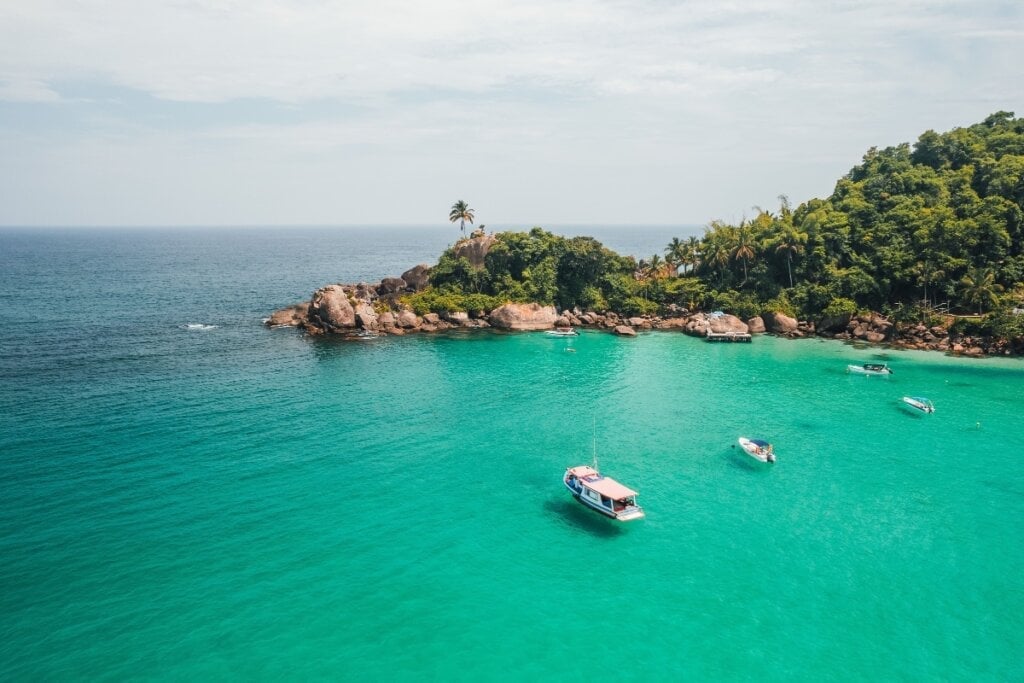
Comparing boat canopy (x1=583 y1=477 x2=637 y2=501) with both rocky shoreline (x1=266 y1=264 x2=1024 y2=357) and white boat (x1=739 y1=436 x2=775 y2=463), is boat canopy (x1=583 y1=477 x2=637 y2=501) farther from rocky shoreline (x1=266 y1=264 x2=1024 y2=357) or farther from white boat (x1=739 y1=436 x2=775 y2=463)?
rocky shoreline (x1=266 y1=264 x2=1024 y2=357)

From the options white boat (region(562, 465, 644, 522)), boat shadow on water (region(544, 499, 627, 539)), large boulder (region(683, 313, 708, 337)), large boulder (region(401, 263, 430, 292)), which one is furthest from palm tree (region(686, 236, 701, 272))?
boat shadow on water (region(544, 499, 627, 539))

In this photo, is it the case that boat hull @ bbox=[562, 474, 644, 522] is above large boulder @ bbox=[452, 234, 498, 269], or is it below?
below

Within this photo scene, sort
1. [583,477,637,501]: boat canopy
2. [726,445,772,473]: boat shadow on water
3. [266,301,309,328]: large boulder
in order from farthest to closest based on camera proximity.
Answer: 1. [266,301,309,328]: large boulder
2. [726,445,772,473]: boat shadow on water
3. [583,477,637,501]: boat canopy

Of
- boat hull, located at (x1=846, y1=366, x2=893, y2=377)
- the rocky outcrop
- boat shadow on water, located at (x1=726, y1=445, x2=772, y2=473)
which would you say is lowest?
boat shadow on water, located at (x1=726, y1=445, x2=772, y2=473)

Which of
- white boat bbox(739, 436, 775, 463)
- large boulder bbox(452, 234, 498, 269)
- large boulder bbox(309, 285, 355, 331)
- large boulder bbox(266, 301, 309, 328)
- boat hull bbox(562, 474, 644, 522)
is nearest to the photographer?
boat hull bbox(562, 474, 644, 522)

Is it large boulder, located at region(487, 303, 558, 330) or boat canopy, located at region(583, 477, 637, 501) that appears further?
large boulder, located at region(487, 303, 558, 330)

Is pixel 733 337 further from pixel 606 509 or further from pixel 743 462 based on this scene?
pixel 606 509

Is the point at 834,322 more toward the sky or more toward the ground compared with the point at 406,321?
more toward the sky

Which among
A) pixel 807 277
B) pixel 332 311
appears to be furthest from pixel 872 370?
pixel 332 311
